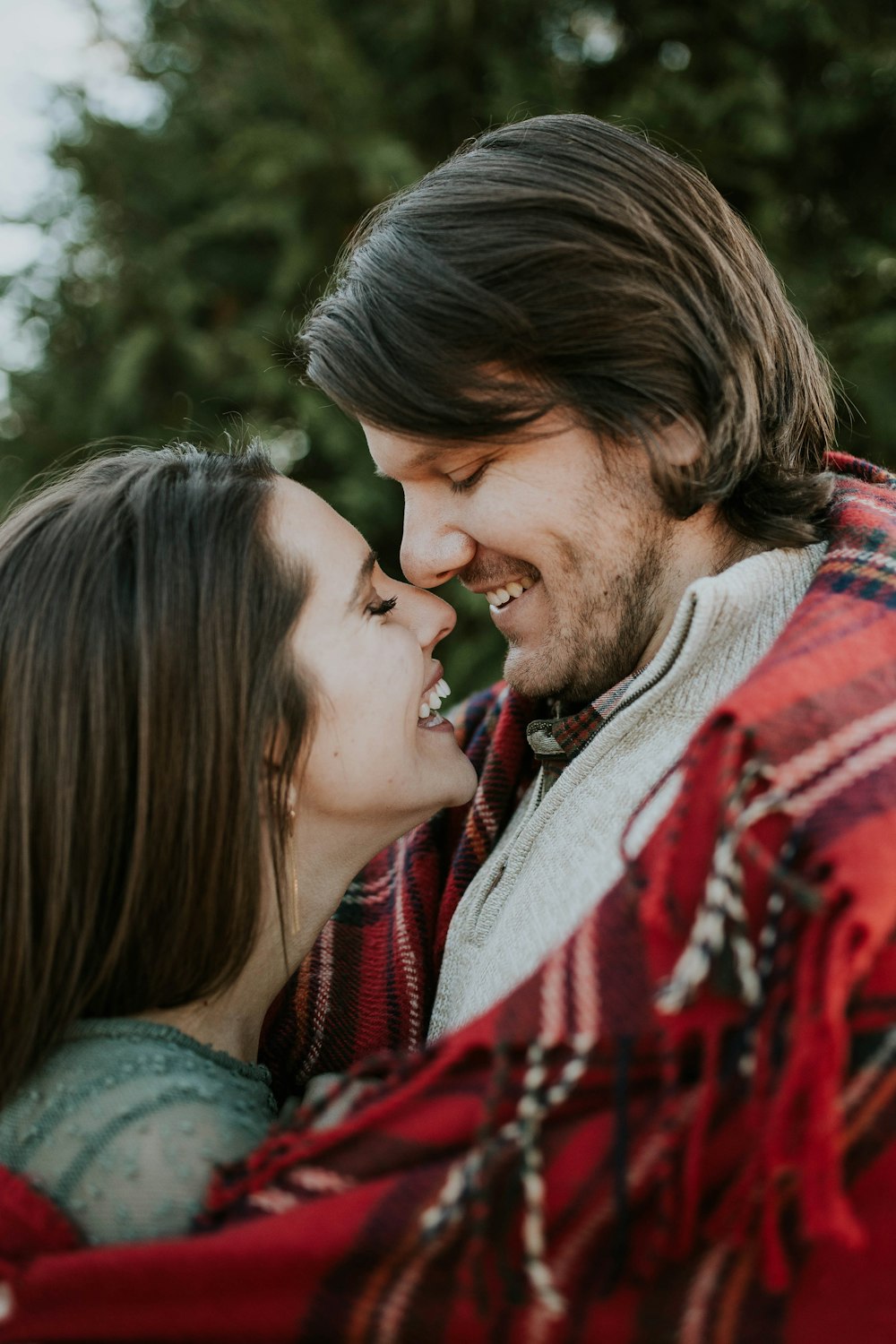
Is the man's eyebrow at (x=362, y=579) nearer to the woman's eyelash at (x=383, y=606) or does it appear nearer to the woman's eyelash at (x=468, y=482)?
the woman's eyelash at (x=383, y=606)

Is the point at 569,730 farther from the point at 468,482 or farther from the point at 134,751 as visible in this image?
the point at 134,751

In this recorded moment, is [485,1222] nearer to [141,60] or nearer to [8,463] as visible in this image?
[8,463]

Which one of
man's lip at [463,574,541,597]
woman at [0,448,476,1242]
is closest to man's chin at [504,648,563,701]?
man's lip at [463,574,541,597]

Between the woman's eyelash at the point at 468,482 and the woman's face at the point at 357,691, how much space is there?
20 centimetres

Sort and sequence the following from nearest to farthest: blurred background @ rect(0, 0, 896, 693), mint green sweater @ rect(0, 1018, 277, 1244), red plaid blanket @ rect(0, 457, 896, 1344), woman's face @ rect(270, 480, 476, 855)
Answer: red plaid blanket @ rect(0, 457, 896, 1344) → mint green sweater @ rect(0, 1018, 277, 1244) → woman's face @ rect(270, 480, 476, 855) → blurred background @ rect(0, 0, 896, 693)

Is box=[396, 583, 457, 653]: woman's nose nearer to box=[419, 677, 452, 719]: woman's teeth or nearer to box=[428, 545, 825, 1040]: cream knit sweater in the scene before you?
box=[419, 677, 452, 719]: woman's teeth

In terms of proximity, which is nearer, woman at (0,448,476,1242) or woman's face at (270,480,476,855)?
woman at (0,448,476,1242)

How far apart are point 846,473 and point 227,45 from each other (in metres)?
2.60

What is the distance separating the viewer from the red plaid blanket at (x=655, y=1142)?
0.89 m

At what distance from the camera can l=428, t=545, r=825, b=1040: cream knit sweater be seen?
1406 mm

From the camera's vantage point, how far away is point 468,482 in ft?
5.75

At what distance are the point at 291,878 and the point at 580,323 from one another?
3.03ft

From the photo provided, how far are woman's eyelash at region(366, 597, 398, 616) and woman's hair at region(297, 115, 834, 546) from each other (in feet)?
0.87

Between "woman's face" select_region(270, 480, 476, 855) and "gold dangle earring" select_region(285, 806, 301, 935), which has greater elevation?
"woman's face" select_region(270, 480, 476, 855)
